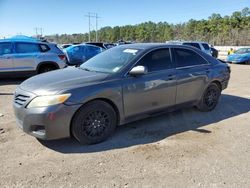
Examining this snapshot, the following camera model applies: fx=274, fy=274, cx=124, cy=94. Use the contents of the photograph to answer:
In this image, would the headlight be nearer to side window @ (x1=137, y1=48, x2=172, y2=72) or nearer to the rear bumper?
the rear bumper

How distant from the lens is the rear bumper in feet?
12.9

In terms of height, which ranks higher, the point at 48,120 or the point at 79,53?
the point at 79,53

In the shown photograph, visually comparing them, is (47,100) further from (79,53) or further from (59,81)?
(79,53)

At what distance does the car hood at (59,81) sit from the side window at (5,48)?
19.8 feet

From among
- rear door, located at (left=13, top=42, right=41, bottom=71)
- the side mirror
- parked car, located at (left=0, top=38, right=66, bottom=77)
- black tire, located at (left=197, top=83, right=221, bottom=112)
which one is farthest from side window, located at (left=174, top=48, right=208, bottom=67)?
rear door, located at (left=13, top=42, right=41, bottom=71)

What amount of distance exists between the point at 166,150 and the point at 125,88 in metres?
1.20

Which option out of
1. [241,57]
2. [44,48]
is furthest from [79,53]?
[241,57]

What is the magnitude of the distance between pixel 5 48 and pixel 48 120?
7222 millimetres

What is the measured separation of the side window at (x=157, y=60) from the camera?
500 centimetres

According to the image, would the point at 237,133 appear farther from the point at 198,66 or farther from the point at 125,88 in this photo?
the point at 125,88

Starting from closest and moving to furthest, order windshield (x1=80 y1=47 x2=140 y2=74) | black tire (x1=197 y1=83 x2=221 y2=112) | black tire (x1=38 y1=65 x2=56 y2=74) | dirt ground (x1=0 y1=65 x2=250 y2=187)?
dirt ground (x1=0 y1=65 x2=250 y2=187), windshield (x1=80 y1=47 x2=140 y2=74), black tire (x1=197 y1=83 x2=221 y2=112), black tire (x1=38 y1=65 x2=56 y2=74)

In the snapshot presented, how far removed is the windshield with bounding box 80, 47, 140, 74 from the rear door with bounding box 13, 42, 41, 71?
562 cm

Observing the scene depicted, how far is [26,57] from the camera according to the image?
10234 mm

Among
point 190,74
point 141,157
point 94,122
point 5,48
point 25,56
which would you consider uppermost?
point 5,48
